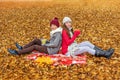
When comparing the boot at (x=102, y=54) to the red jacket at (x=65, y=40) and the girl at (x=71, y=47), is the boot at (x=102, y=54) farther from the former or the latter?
the red jacket at (x=65, y=40)

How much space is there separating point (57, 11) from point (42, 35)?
7.67 m

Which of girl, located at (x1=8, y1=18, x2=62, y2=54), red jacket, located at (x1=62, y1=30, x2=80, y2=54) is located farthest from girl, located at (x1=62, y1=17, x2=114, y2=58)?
girl, located at (x1=8, y1=18, x2=62, y2=54)

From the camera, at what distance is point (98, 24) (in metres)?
18.0

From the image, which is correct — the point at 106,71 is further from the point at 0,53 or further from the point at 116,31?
the point at 116,31

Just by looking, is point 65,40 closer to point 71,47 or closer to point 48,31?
point 71,47

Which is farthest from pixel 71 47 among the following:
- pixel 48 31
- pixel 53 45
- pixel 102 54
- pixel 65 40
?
pixel 48 31

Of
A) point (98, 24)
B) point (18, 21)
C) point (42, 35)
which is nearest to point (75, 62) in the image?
point (42, 35)

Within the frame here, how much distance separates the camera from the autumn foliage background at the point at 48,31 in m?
9.87

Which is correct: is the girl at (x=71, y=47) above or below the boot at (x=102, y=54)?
above

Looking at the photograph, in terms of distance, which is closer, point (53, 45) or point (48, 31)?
point (53, 45)

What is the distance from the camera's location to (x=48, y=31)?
53.5ft

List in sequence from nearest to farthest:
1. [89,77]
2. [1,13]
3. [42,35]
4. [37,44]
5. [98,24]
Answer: [89,77] → [37,44] → [42,35] → [98,24] → [1,13]

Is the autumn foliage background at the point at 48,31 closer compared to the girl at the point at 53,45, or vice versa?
the autumn foliage background at the point at 48,31

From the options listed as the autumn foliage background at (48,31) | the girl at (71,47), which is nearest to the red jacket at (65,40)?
the girl at (71,47)
